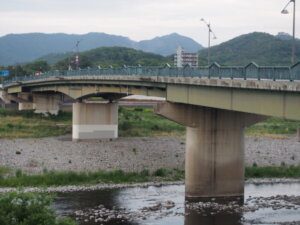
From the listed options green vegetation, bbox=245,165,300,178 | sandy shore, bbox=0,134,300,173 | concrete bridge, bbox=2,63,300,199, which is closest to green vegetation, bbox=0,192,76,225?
concrete bridge, bbox=2,63,300,199

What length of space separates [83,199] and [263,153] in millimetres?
27757

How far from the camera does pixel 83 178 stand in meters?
44.6

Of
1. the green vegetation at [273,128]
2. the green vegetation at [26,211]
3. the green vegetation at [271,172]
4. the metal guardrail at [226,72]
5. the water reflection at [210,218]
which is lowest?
the water reflection at [210,218]

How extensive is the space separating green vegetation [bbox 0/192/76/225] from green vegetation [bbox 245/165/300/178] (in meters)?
28.2

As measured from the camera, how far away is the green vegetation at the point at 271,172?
47.6 metres

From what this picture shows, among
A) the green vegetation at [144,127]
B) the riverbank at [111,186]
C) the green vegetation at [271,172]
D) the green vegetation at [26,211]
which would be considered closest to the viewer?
the green vegetation at [26,211]

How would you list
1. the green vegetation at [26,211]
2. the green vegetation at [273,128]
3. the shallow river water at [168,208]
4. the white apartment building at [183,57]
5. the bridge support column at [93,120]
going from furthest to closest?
the white apartment building at [183,57] → the green vegetation at [273,128] → the bridge support column at [93,120] → the shallow river water at [168,208] → the green vegetation at [26,211]

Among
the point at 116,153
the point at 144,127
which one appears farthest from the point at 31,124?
the point at 116,153

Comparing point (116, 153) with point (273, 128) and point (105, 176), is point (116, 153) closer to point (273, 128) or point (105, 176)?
point (105, 176)

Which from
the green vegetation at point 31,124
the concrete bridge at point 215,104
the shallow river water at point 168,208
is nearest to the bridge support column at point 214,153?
the concrete bridge at point 215,104

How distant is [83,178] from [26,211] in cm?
2357

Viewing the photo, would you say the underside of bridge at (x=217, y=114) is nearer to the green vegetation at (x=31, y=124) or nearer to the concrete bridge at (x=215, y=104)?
the concrete bridge at (x=215, y=104)

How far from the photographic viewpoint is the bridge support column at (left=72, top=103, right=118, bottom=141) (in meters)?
69.8

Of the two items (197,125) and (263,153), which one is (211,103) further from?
(263,153)
